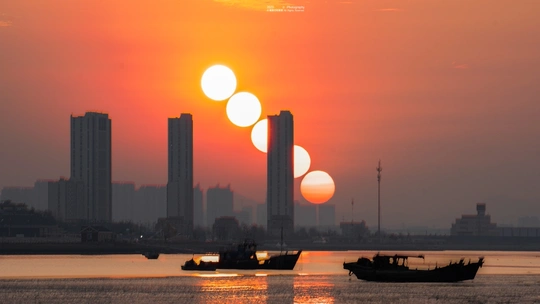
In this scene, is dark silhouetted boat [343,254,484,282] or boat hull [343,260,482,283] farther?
dark silhouetted boat [343,254,484,282]

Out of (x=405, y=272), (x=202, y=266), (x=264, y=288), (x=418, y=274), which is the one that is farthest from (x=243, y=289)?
(x=202, y=266)

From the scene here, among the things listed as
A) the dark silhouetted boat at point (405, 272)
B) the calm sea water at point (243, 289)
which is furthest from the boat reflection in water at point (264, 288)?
the dark silhouetted boat at point (405, 272)

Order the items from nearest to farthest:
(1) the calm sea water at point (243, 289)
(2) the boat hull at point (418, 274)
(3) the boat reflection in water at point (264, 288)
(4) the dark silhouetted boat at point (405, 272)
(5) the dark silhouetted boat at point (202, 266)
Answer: (3) the boat reflection in water at point (264, 288), (1) the calm sea water at point (243, 289), (2) the boat hull at point (418, 274), (4) the dark silhouetted boat at point (405, 272), (5) the dark silhouetted boat at point (202, 266)

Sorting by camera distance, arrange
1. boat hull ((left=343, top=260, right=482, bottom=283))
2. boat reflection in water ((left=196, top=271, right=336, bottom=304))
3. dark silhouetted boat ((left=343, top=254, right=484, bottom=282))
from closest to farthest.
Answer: boat reflection in water ((left=196, top=271, right=336, bottom=304)) < boat hull ((left=343, top=260, right=482, bottom=283)) < dark silhouetted boat ((left=343, top=254, right=484, bottom=282))

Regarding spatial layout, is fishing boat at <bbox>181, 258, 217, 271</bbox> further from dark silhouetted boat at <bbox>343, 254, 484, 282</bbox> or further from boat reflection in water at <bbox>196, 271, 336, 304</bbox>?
dark silhouetted boat at <bbox>343, 254, 484, 282</bbox>

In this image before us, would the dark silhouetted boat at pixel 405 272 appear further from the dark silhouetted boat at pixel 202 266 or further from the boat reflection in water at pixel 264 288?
the dark silhouetted boat at pixel 202 266

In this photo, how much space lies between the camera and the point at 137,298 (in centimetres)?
12300

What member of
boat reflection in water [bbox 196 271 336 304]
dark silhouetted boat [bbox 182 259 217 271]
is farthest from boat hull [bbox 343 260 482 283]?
dark silhouetted boat [bbox 182 259 217 271]

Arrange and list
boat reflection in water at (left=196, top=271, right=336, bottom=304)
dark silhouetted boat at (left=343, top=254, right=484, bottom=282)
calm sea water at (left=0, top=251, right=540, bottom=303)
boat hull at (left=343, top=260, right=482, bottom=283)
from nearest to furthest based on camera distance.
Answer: boat reflection in water at (left=196, top=271, right=336, bottom=304), calm sea water at (left=0, top=251, right=540, bottom=303), boat hull at (left=343, top=260, right=482, bottom=283), dark silhouetted boat at (left=343, top=254, right=484, bottom=282)

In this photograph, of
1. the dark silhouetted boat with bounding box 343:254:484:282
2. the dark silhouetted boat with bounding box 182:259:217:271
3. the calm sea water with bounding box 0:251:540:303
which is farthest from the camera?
the dark silhouetted boat with bounding box 182:259:217:271

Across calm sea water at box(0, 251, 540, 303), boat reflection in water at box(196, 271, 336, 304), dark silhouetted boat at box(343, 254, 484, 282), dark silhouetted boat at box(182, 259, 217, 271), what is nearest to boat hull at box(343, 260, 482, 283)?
dark silhouetted boat at box(343, 254, 484, 282)

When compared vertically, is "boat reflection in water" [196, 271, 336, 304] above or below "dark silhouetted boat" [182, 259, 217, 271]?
above

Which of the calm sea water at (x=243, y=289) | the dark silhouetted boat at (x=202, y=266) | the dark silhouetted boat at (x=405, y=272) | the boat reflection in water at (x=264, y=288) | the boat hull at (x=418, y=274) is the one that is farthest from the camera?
the dark silhouetted boat at (x=202, y=266)

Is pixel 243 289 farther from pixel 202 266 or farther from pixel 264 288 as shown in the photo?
pixel 202 266
